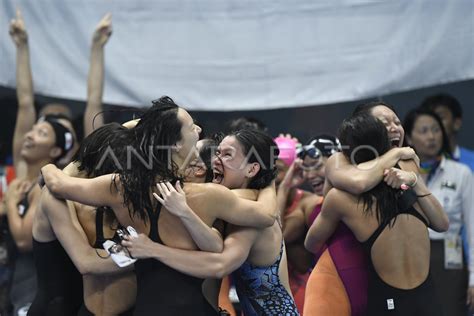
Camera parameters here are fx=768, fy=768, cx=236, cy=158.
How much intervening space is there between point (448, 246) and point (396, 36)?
149 centimetres

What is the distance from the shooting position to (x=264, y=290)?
3.54 m

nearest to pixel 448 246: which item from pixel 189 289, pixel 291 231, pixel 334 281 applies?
pixel 291 231

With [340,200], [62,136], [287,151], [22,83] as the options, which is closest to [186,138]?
[340,200]

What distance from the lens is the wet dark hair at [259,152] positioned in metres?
3.55

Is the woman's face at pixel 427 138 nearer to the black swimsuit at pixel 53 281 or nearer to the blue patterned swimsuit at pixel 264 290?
the blue patterned swimsuit at pixel 264 290

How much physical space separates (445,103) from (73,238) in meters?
3.32

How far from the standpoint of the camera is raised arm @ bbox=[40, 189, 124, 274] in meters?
3.32

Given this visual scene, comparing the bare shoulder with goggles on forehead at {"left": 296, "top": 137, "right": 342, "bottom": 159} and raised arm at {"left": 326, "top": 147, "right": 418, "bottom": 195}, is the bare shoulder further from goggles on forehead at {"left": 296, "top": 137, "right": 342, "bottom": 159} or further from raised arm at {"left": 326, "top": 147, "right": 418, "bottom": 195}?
goggles on forehead at {"left": 296, "top": 137, "right": 342, "bottom": 159}

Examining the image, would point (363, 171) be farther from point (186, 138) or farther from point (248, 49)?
point (248, 49)

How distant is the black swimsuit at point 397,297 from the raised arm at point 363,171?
0.74ft

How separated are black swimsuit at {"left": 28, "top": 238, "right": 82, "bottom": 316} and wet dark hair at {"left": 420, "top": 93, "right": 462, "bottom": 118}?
123 inches

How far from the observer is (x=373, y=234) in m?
3.63

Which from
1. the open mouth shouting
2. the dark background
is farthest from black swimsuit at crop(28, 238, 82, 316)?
the dark background

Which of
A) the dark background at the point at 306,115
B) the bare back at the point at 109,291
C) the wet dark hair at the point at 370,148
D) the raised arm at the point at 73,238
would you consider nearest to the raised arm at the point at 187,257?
the raised arm at the point at 73,238
